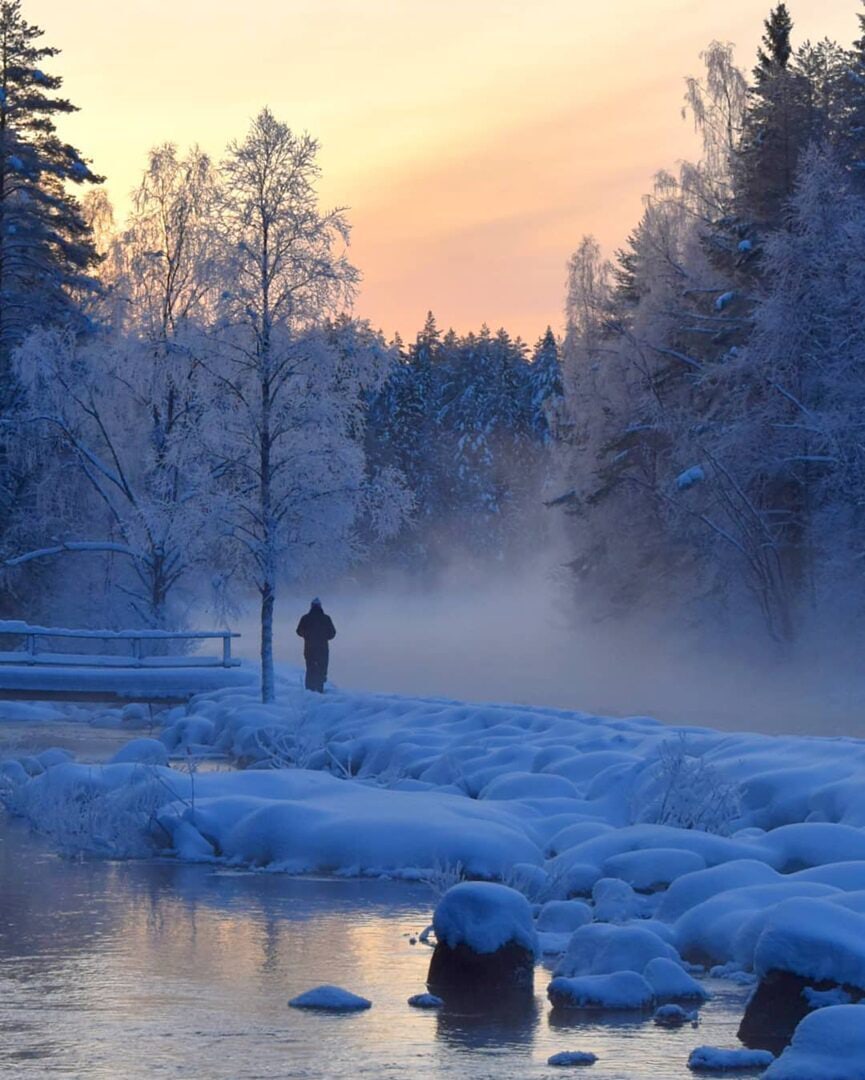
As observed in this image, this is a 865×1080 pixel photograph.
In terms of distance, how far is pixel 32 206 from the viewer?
36625 millimetres

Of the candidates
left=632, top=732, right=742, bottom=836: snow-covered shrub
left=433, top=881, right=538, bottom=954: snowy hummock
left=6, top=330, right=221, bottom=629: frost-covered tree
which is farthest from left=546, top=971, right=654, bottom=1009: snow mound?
left=6, top=330, right=221, bottom=629: frost-covered tree

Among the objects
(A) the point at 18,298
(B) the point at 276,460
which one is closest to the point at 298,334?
(B) the point at 276,460

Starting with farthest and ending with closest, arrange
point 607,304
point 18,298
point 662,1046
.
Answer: point 607,304 → point 18,298 → point 662,1046

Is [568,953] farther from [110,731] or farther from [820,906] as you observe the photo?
[110,731]

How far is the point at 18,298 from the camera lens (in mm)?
35656

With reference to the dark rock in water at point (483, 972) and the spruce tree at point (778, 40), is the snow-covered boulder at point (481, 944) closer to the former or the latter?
the dark rock in water at point (483, 972)

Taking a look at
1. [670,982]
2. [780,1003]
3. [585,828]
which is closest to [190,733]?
[585,828]

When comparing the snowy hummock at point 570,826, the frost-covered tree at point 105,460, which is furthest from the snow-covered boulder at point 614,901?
the frost-covered tree at point 105,460

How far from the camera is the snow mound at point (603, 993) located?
8117 mm

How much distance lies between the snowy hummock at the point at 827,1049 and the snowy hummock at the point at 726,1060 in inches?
7.4

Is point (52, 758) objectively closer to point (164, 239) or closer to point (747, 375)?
point (164, 239)

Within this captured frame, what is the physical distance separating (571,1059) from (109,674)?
19274 millimetres

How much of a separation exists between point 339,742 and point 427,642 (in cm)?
3539

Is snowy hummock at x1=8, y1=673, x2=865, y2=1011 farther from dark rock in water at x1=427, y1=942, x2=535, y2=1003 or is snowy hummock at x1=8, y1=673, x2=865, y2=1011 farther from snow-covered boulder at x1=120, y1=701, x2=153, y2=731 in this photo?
snow-covered boulder at x1=120, y1=701, x2=153, y2=731
